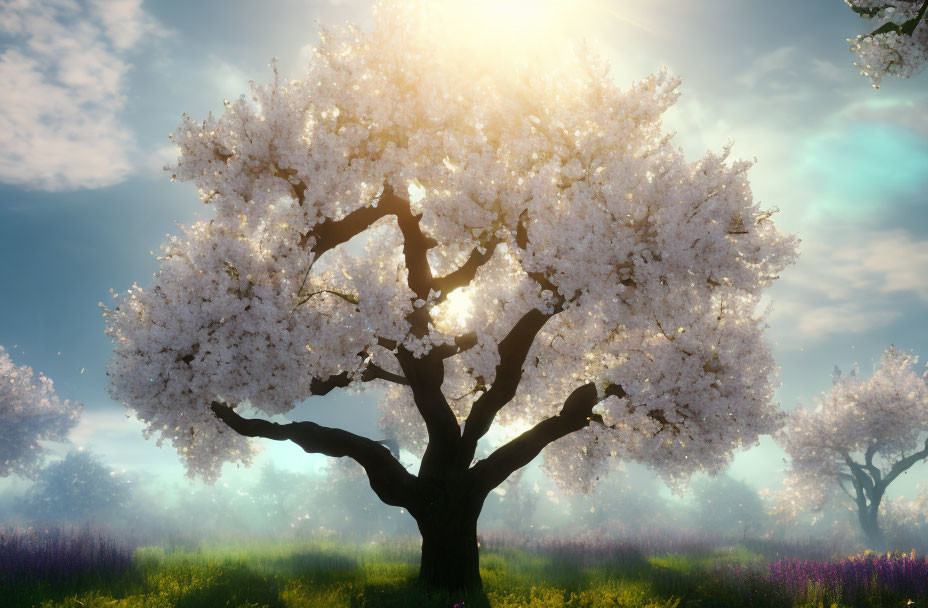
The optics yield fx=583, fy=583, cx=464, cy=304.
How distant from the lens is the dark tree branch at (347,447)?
45.5 ft

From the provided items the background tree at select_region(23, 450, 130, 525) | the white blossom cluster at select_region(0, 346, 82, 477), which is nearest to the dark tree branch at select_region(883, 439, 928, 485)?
the white blossom cluster at select_region(0, 346, 82, 477)

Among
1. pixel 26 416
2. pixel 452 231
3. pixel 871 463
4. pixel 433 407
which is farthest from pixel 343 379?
pixel 871 463

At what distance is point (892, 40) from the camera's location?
9.41 m

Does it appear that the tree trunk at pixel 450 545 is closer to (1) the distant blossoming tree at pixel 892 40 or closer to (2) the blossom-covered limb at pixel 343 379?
(2) the blossom-covered limb at pixel 343 379

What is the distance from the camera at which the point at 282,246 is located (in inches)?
487

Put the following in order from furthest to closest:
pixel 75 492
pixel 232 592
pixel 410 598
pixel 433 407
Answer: pixel 75 492 < pixel 433 407 < pixel 410 598 < pixel 232 592

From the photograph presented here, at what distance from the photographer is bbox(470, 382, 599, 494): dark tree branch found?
537 inches

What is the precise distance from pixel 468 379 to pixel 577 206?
7.19 m

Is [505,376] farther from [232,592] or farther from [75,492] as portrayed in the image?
[75,492]

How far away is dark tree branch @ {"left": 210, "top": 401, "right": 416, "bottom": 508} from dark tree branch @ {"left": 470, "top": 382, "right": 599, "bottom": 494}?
174cm

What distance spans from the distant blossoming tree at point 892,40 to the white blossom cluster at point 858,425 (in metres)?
26.2

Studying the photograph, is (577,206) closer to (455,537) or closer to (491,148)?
(491,148)

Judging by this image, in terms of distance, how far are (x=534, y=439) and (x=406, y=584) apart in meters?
4.65

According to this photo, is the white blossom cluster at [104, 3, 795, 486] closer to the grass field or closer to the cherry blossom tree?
the grass field
